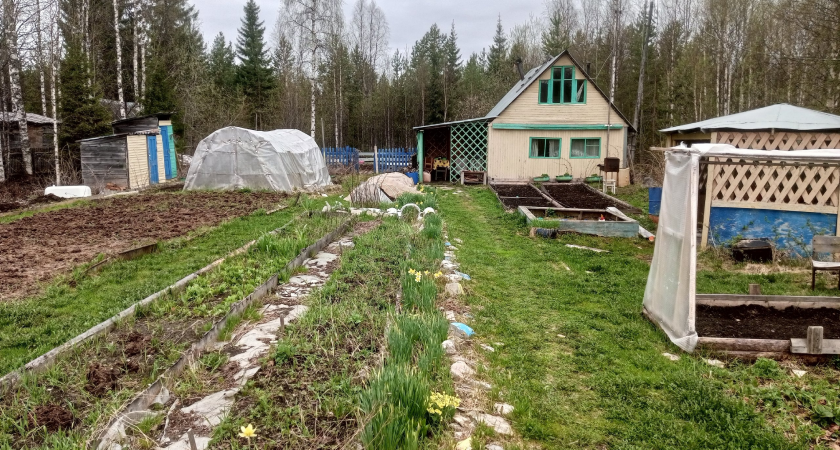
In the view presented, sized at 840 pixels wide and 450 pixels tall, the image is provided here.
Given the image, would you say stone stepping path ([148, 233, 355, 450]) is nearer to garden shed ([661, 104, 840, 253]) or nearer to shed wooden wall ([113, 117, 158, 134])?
garden shed ([661, 104, 840, 253])

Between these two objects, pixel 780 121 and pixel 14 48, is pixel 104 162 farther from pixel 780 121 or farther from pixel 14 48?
Answer: pixel 780 121

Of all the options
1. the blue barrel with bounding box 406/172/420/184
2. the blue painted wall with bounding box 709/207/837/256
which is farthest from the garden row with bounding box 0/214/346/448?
the blue barrel with bounding box 406/172/420/184

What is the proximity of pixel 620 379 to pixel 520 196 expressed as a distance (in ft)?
35.8

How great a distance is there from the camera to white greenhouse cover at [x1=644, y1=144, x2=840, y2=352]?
4074mm

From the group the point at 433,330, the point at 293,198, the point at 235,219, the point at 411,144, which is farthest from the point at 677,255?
the point at 411,144

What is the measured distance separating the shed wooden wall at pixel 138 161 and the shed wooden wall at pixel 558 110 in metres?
11.9

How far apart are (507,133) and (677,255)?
50.2 feet

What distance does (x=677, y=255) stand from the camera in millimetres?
4305

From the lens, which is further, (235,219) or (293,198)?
(293,198)

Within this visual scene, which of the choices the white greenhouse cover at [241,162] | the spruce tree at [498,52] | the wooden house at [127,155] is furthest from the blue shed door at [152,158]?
the spruce tree at [498,52]

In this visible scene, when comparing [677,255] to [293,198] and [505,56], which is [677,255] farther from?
[505,56]

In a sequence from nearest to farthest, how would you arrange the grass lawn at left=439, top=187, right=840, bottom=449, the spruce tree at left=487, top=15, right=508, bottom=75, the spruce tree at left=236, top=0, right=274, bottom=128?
the grass lawn at left=439, top=187, right=840, bottom=449 → the spruce tree at left=236, top=0, right=274, bottom=128 → the spruce tree at left=487, top=15, right=508, bottom=75

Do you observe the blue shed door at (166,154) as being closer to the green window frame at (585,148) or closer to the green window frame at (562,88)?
the green window frame at (562,88)

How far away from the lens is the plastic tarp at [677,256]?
4066mm
